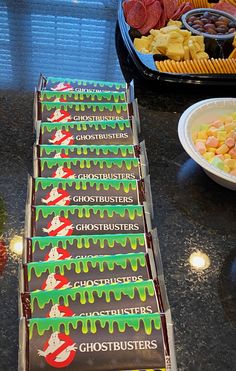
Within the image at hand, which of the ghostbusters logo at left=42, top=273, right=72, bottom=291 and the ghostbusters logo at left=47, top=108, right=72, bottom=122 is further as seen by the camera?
the ghostbusters logo at left=47, top=108, right=72, bottom=122

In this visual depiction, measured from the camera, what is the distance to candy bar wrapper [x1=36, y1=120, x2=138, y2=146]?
99 centimetres

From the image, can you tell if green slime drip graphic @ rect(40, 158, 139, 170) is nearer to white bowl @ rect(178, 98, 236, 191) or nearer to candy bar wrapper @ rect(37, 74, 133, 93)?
white bowl @ rect(178, 98, 236, 191)

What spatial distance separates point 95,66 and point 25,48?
20cm

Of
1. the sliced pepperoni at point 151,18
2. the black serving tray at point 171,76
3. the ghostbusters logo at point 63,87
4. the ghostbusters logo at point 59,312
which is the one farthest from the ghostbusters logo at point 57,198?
the sliced pepperoni at point 151,18

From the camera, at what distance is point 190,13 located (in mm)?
1407

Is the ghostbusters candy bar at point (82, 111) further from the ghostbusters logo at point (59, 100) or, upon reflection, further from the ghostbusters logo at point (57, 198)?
the ghostbusters logo at point (57, 198)

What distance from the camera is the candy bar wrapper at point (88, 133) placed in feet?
3.24

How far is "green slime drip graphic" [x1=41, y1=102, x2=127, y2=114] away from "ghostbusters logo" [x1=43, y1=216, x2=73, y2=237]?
300 millimetres

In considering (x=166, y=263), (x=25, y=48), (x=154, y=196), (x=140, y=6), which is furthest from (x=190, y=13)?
(x=166, y=263)

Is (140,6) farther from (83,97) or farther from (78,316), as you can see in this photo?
(78,316)

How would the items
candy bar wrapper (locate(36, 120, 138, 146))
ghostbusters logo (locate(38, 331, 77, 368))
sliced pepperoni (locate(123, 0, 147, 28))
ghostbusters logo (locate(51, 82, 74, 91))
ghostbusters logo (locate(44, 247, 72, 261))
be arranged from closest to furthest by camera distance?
ghostbusters logo (locate(38, 331, 77, 368)), ghostbusters logo (locate(44, 247, 72, 261)), candy bar wrapper (locate(36, 120, 138, 146)), ghostbusters logo (locate(51, 82, 74, 91)), sliced pepperoni (locate(123, 0, 147, 28))

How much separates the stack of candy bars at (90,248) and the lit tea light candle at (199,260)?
0.11 metres

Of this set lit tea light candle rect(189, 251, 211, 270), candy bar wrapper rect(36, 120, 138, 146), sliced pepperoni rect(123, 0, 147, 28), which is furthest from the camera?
sliced pepperoni rect(123, 0, 147, 28)

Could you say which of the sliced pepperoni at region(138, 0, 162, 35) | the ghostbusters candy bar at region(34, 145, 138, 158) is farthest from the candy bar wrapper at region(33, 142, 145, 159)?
the sliced pepperoni at region(138, 0, 162, 35)
